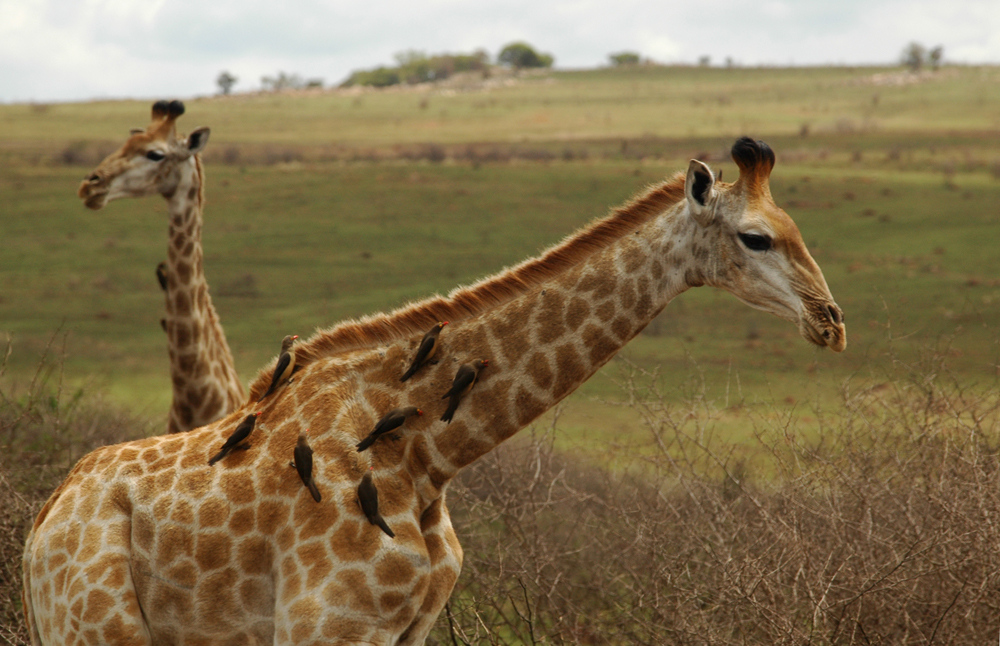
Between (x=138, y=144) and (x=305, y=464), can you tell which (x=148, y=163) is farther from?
(x=305, y=464)

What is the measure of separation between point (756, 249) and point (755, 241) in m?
0.05

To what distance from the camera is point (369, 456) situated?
5.39 metres

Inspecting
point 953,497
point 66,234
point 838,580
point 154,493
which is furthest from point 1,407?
point 66,234

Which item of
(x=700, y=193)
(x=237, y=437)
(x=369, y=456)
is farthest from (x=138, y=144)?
(x=700, y=193)

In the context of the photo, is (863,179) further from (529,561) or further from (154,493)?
(154,493)

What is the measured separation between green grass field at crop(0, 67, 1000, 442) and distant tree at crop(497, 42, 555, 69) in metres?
32.5

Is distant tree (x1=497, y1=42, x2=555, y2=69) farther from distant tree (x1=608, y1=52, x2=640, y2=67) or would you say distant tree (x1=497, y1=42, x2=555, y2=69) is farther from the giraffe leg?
the giraffe leg

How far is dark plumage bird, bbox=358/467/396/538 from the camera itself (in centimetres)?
512

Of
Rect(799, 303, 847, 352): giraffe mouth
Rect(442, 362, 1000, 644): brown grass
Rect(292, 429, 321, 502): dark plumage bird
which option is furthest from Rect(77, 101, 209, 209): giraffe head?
Rect(799, 303, 847, 352): giraffe mouth

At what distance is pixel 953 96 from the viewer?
71.3 m

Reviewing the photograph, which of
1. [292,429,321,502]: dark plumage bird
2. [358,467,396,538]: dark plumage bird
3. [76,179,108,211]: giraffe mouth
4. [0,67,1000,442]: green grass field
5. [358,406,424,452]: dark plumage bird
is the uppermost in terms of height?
[76,179,108,211]: giraffe mouth

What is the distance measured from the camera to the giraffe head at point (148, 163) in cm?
1037

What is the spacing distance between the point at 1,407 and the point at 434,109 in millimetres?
66608

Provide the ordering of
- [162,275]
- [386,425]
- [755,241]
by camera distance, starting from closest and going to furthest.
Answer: [386,425], [755,241], [162,275]
